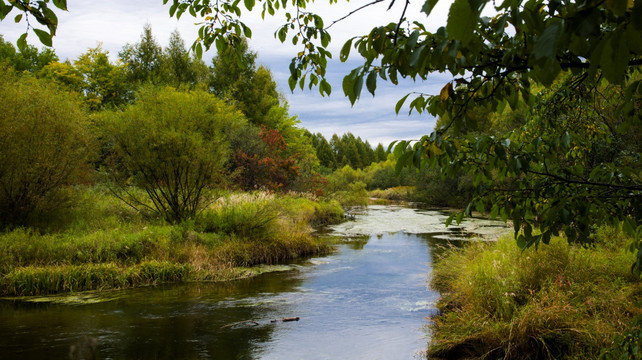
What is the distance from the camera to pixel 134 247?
9.20 m

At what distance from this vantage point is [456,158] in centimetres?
231

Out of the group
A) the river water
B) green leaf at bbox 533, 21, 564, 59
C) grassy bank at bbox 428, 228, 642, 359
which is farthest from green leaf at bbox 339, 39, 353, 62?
the river water

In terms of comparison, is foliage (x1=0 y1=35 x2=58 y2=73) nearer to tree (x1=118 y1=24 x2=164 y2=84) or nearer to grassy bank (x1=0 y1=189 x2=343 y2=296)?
tree (x1=118 y1=24 x2=164 y2=84)

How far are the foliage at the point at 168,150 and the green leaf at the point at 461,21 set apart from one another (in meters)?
10.9

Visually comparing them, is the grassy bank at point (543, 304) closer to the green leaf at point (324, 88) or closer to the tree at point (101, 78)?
the green leaf at point (324, 88)

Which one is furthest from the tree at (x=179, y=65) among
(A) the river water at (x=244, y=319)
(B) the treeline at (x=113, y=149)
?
(A) the river water at (x=244, y=319)

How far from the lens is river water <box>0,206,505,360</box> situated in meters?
5.53

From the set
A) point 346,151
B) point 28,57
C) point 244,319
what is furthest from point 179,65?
point 346,151

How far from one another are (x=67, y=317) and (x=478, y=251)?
23.0 ft

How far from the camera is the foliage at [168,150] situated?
1112 centimetres

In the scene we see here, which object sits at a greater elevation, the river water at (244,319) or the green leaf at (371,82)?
the green leaf at (371,82)

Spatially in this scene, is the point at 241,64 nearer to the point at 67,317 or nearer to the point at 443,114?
the point at 443,114

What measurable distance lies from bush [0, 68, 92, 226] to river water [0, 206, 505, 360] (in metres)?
3.47

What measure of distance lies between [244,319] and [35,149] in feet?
22.3
